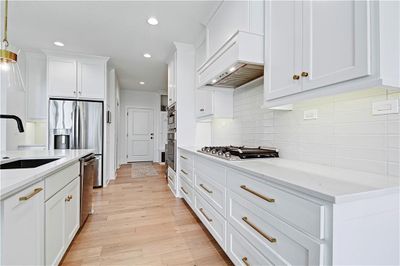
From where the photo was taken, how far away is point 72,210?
1.81 m

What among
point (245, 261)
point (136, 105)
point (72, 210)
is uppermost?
point (136, 105)

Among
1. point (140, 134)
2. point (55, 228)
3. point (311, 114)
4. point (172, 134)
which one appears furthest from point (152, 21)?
point (140, 134)

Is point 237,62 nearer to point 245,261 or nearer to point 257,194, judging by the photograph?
point 257,194

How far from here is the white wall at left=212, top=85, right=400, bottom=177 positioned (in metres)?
1.06

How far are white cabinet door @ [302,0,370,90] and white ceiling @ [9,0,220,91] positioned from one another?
5.00 ft

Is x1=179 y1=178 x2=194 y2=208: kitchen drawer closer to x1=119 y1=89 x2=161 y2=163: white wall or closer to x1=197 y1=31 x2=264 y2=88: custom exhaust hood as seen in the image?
x1=197 y1=31 x2=264 y2=88: custom exhaust hood

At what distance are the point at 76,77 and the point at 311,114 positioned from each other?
162 inches

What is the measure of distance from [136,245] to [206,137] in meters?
2.00

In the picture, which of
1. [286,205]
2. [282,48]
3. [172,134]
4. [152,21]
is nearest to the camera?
[286,205]

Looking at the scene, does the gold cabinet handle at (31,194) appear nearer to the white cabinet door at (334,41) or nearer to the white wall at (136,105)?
the white cabinet door at (334,41)

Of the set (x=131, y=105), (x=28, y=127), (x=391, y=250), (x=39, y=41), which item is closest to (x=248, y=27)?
(x=391, y=250)

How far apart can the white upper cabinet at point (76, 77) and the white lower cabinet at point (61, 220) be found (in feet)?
8.20

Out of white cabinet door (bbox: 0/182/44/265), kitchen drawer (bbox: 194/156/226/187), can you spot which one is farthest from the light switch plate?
white cabinet door (bbox: 0/182/44/265)

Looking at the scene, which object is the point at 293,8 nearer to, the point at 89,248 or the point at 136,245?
the point at 136,245
